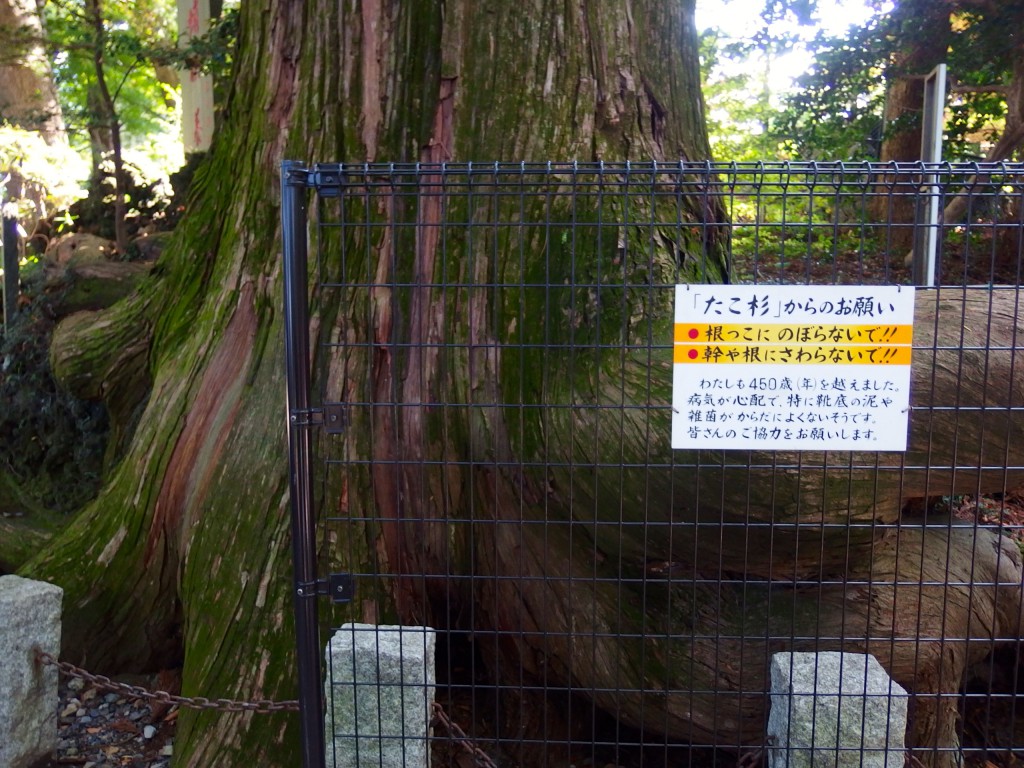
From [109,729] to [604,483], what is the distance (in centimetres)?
287

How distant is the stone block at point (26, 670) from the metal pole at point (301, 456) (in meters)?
1.51

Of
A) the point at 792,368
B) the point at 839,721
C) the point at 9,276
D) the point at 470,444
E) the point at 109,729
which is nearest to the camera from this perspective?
the point at 792,368

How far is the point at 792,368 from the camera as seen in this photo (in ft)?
9.21

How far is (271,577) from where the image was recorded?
12.3ft

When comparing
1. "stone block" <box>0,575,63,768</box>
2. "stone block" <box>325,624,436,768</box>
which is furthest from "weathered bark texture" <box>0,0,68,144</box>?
"stone block" <box>325,624,436,768</box>

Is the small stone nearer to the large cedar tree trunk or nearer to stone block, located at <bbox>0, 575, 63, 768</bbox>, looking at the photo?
stone block, located at <bbox>0, 575, 63, 768</bbox>

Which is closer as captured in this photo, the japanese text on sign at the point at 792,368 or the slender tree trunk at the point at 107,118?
the japanese text on sign at the point at 792,368

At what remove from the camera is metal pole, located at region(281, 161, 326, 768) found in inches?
112

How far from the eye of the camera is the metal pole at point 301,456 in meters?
2.84

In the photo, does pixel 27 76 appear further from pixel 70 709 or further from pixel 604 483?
pixel 604 483

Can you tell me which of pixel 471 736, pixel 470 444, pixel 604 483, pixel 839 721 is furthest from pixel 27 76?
pixel 839 721

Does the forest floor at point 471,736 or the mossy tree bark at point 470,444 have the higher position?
the mossy tree bark at point 470,444

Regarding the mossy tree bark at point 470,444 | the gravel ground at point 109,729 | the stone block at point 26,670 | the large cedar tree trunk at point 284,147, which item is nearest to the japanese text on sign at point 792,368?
the mossy tree bark at point 470,444

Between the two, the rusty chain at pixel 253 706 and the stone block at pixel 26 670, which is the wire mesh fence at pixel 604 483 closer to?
the rusty chain at pixel 253 706
